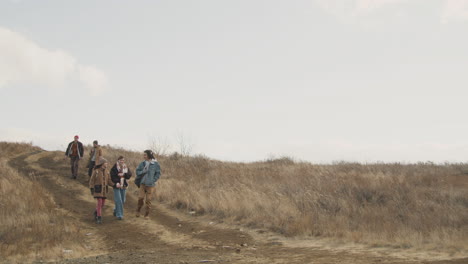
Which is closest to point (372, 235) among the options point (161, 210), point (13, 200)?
point (161, 210)

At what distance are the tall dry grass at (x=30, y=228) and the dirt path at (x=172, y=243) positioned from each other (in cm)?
54

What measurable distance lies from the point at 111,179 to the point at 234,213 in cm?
395

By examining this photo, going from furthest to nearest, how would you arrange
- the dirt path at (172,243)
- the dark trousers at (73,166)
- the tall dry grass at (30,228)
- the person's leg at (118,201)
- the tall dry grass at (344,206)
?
the dark trousers at (73,166), the person's leg at (118,201), the tall dry grass at (344,206), the tall dry grass at (30,228), the dirt path at (172,243)

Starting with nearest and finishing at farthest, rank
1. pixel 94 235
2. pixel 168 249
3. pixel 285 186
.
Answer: pixel 168 249
pixel 94 235
pixel 285 186

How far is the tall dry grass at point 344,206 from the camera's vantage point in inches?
384

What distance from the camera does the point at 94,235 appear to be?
1123 centimetres

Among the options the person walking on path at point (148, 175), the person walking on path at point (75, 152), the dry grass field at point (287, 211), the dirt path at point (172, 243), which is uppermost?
the person walking on path at point (75, 152)

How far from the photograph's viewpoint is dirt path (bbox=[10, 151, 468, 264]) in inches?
321

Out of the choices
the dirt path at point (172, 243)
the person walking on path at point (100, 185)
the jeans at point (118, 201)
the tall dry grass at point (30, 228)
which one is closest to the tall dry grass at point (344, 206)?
the dirt path at point (172, 243)

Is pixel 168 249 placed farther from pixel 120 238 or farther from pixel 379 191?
pixel 379 191

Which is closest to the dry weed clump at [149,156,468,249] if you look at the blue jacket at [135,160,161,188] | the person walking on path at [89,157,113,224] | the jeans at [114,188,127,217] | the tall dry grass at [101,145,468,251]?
the tall dry grass at [101,145,468,251]

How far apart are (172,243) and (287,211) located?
12.2ft

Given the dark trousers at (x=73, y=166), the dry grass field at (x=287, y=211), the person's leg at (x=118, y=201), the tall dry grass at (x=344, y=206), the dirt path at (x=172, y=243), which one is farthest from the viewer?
the dark trousers at (x=73, y=166)

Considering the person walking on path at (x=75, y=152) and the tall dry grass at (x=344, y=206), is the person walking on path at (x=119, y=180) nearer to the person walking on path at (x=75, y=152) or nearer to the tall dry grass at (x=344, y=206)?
the tall dry grass at (x=344, y=206)
